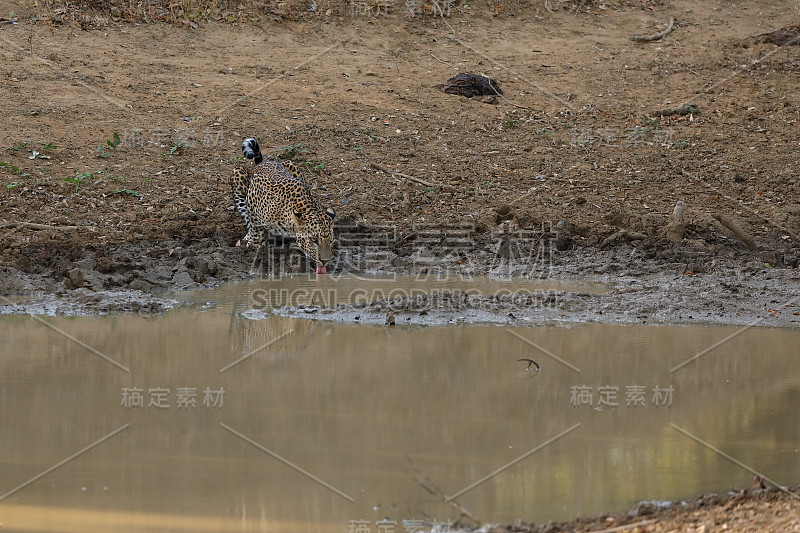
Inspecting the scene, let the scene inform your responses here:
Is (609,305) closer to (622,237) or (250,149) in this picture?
(622,237)

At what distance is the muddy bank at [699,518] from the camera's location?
4.20 meters

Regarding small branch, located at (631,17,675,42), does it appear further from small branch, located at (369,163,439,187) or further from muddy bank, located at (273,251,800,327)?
muddy bank, located at (273,251,800,327)

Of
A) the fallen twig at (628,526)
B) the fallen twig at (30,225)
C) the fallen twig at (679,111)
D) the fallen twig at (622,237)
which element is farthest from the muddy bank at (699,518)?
the fallen twig at (679,111)

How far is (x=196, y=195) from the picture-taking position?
1102cm

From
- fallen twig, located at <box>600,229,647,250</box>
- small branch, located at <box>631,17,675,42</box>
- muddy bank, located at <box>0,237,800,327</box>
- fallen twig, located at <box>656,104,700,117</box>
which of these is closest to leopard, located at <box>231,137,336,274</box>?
muddy bank, located at <box>0,237,800,327</box>

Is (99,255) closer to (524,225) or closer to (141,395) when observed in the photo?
(141,395)

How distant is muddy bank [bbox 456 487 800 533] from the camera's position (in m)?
4.20

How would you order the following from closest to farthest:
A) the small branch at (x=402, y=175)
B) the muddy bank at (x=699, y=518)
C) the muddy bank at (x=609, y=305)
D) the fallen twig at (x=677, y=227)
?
the muddy bank at (x=699, y=518)
the muddy bank at (x=609, y=305)
the fallen twig at (x=677, y=227)
the small branch at (x=402, y=175)

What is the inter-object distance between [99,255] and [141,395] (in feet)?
11.2

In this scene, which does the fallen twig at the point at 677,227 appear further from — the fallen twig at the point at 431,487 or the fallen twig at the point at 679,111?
the fallen twig at the point at 431,487

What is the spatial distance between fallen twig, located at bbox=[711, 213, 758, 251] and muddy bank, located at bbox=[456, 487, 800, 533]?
5.94 m
